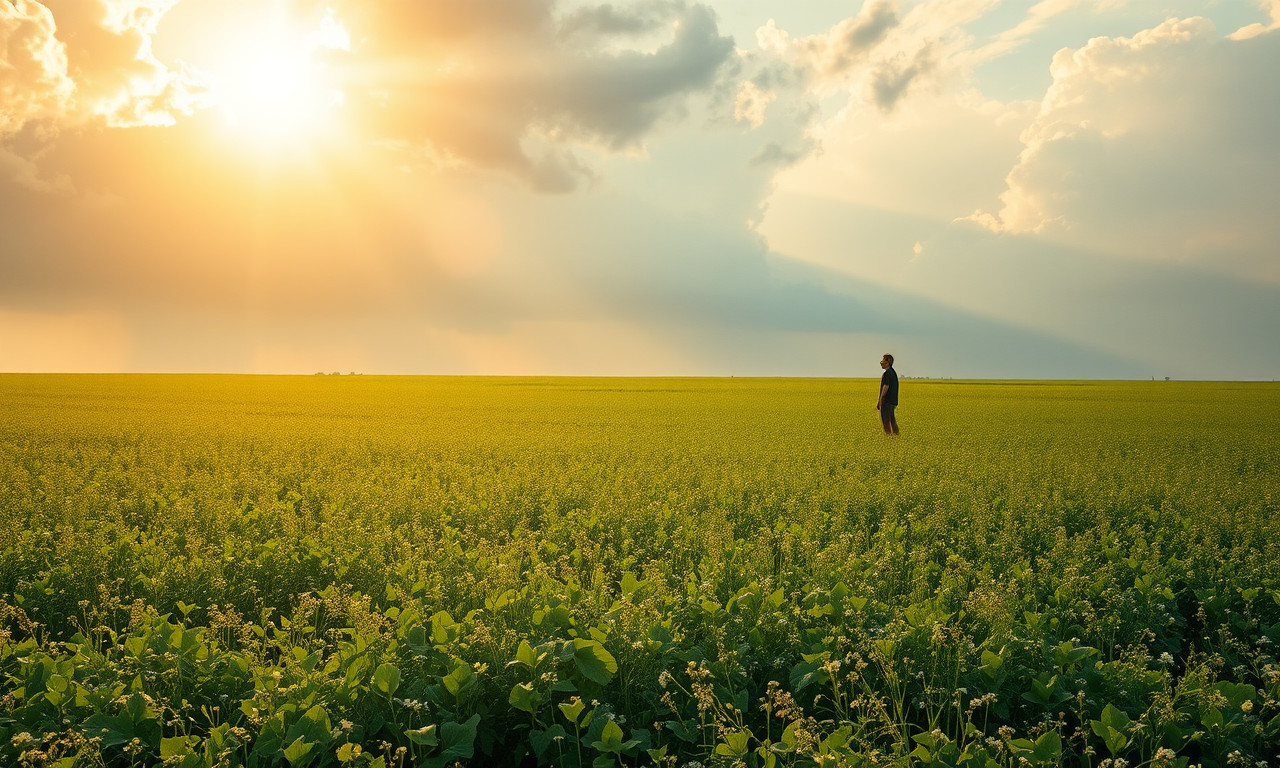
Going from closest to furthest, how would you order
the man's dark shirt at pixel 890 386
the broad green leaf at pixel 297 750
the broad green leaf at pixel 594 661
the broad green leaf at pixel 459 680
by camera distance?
the broad green leaf at pixel 297 750 → the broad green leaf at pixel 459 680 → the broad green leaf at pixel 594 661 → the man's dark shirt at pixel 890 386

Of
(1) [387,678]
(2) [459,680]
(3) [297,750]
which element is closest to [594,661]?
(2) [459,680]

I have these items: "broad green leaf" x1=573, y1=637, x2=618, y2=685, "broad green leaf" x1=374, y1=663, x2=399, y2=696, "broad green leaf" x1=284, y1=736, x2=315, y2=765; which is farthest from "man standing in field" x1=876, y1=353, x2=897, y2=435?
"broad green leaf" x1=284, y1=736, x2=315, y2=765

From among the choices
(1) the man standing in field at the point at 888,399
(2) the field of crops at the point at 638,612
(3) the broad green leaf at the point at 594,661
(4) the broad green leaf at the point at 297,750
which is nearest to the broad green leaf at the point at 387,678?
(2) the field of crops at the point at 638,612

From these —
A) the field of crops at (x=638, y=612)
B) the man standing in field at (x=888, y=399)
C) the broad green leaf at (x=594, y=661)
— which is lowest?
the field of crops at (x=638, y=612)

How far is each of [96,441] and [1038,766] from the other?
28.4m

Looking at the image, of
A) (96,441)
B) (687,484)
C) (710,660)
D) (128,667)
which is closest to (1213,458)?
(687,484)

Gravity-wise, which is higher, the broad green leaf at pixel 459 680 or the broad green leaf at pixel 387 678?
the broad green leaf at pixel 387 678

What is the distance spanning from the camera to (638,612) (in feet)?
19.2

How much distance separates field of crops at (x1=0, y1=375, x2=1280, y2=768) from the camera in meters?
4.73

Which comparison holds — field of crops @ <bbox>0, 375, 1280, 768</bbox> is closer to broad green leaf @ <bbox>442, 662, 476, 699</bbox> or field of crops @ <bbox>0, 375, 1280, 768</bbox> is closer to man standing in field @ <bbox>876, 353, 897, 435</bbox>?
broad green leaf @ <bbox>442, 662, 476, 699</bbox>

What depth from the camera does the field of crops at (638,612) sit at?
473cm

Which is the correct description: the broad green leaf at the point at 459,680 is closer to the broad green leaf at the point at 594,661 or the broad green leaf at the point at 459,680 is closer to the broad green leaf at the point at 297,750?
the broad green leaf at the point at 594,661

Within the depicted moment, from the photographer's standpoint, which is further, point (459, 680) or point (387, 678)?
point (459, 680)

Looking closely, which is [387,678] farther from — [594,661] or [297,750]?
[594,661]
